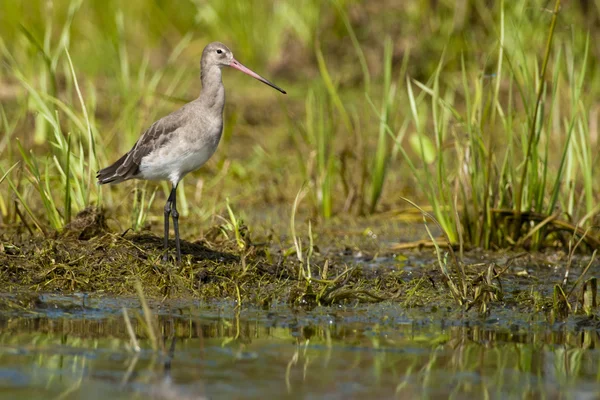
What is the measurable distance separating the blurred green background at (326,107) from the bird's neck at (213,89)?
777 mm

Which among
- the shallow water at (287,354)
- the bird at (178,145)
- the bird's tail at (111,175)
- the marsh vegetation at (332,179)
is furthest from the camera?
the bird's tail at (111,175)

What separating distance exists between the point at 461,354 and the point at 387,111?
292cm

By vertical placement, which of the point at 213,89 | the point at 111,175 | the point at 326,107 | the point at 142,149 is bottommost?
the point at 111,175

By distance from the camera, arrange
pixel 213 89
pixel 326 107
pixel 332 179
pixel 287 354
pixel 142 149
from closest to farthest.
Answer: pixel 287 354 → pixel 142 149 → pixel 213 89 → pixel 332 179 → pixel 326 107

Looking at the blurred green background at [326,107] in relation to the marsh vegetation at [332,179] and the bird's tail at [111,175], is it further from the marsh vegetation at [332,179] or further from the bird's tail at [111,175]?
the bird's tail at [111,175]

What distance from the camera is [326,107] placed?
10.6 meters

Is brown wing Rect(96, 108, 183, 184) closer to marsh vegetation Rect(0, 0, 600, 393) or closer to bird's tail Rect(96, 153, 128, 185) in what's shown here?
bird's tail Rect(96, 153, 128, 185)

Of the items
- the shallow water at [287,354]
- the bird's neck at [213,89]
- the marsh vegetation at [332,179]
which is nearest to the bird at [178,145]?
the bird's neck at [213,89]

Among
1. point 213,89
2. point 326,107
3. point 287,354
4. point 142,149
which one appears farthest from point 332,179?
point 287,354

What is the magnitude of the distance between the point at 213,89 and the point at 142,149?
0.58 meters

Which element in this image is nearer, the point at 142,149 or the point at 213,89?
the point at 142,149

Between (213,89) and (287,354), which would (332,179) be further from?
(287,354)

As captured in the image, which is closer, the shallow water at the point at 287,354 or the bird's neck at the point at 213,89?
the shallow water at the point at 287,354

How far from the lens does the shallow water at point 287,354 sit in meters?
4.04
